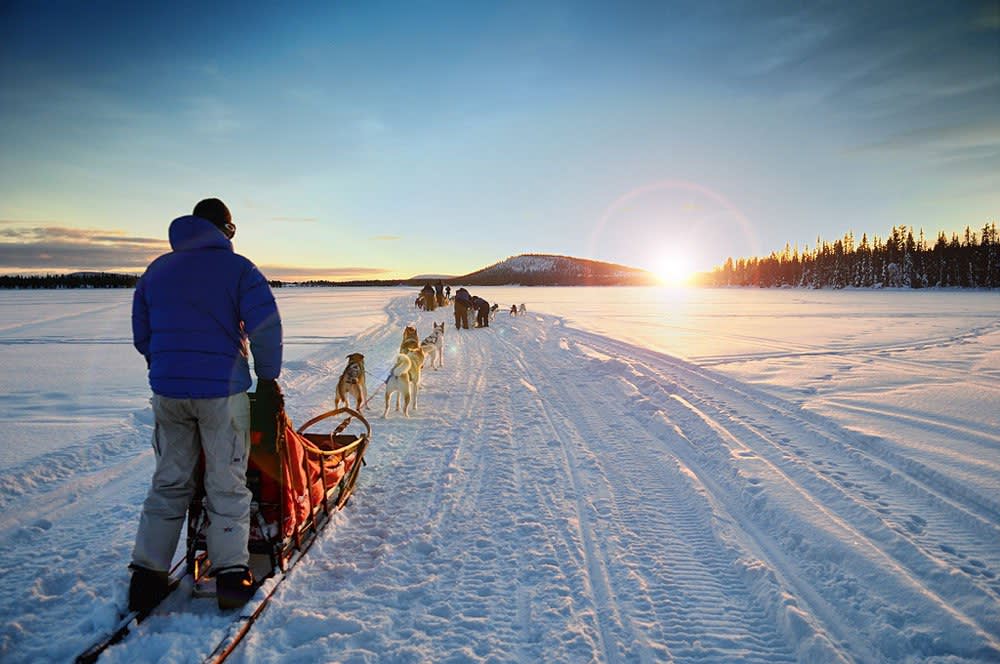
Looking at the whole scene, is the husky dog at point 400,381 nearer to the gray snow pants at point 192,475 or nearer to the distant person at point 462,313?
the gray snow pants at point 192,475

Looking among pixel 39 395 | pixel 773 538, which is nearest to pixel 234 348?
pixel 773 538

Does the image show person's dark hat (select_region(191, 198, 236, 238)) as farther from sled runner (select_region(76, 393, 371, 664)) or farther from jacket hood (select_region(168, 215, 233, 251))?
sled runner (select_region(76, 393, 371, 664))

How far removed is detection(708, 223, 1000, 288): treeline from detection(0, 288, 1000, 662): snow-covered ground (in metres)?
81.4

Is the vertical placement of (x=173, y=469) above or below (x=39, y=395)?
above

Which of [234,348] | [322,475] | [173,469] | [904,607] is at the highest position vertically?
[234,348]

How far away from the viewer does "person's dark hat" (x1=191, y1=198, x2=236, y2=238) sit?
2395 millimetres

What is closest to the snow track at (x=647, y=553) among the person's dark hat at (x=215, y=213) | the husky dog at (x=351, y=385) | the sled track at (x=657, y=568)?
the sled track at (x=657, y=568)

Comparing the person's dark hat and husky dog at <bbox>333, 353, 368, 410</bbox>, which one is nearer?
the person's dark hat

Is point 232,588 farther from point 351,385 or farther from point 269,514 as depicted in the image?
point 351,385

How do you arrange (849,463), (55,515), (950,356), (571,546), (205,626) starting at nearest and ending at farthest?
1. (205,626)
2. (571,546)
3. (55,515)
4. (849,463)
5. (950,356)

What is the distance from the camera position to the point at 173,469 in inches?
90.8

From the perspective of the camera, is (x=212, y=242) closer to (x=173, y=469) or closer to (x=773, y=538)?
(x=173, y=469)

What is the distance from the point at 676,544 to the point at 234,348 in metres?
2.85

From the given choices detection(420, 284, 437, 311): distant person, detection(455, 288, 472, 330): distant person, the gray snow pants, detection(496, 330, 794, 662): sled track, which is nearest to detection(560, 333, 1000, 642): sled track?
detection(496, 330, 794, 662): sled track
